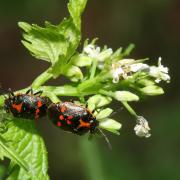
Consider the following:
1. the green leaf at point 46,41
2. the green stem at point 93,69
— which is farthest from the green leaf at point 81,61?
the green leaf at point 46,41

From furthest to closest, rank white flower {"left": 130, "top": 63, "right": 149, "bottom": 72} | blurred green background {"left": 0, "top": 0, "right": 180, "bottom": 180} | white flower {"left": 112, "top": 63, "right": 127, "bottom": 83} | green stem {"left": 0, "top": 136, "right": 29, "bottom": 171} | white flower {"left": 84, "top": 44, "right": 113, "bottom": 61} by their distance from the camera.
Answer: blurred green background {"left": 0, "top": 0, "right": 180, "bottom": 180} < white flower {"left": 84, "top": 44, "right": 113, "bottom": 61} < white flower {"left": 130, "top": 63, "right": 149, "bottom": 72} < white flower {"left": 112, "top": 63, "right": 127, "bottom": 83} < green stem {"left": 0, "top": 136, "right": 29, "bottom": 171}

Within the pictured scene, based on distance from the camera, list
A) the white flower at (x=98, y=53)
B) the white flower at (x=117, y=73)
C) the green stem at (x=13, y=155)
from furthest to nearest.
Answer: the white flower at (x=98, y=53) < the white flower at (x=117, y=73) < the green stem at (x=13, y=155)

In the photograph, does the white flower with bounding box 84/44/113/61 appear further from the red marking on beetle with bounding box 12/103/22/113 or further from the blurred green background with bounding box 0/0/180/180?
the blurred green background with bounding box 0/0/180/180

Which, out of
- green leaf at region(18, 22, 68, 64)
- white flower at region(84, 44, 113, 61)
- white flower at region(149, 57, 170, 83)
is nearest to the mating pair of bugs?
green leaf at region(18, 22, 68, 64)

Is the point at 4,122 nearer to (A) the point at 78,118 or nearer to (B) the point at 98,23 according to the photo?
(A) the point at 78,118

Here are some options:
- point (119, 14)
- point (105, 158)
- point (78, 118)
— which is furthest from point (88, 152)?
point (119, 14)

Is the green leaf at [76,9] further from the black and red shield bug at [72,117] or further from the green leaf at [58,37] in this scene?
the black and red shield bug at [72,117]

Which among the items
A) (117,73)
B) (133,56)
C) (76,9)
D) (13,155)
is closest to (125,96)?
(117,73)
